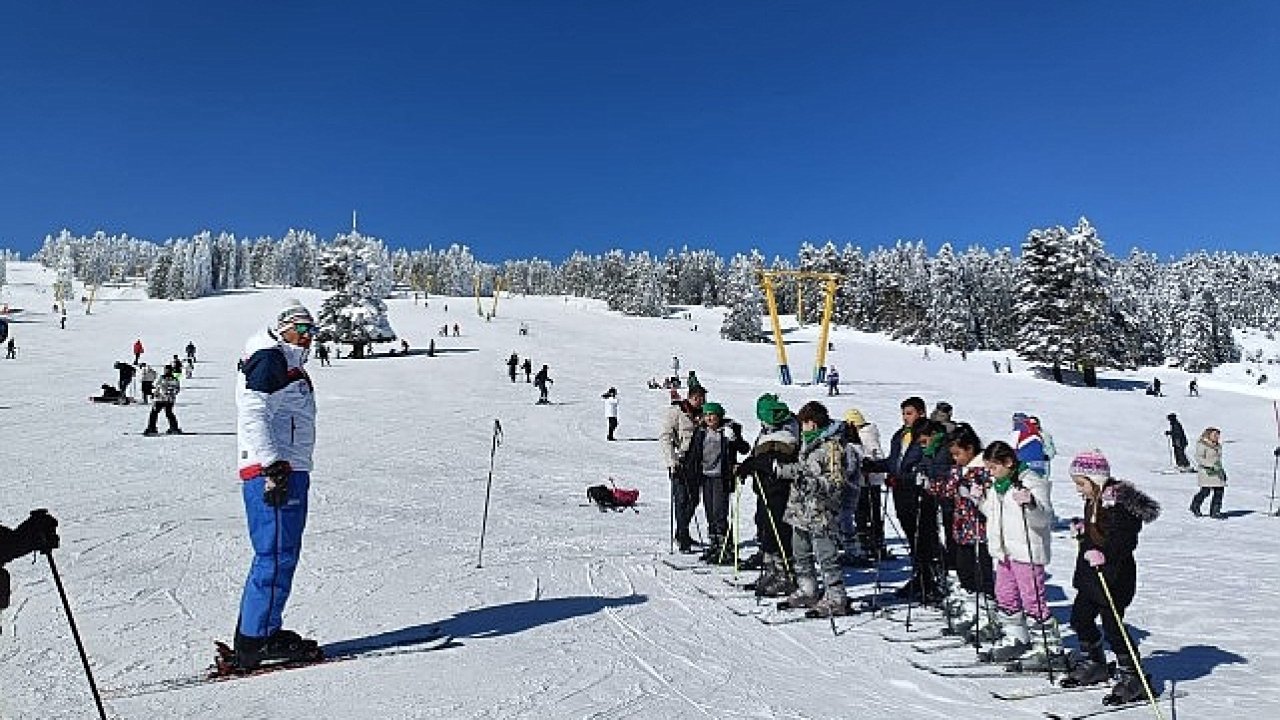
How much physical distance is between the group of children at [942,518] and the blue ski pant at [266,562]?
404cm

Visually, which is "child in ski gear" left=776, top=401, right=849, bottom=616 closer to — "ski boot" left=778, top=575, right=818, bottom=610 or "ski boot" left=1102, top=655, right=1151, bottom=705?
"ski boot" left=778, top=575, right=818, bottom=610

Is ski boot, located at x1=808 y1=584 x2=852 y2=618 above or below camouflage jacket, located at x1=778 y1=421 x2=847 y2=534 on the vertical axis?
below

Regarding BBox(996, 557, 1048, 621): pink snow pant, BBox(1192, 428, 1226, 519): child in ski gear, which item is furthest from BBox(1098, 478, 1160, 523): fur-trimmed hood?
BBox(1192, 428, 1226, 519): child in ski gear

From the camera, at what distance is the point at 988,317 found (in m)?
97.9

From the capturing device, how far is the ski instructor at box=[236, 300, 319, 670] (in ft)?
17.6

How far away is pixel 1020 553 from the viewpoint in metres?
6.28

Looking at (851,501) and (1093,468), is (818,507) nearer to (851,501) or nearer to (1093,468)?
(851,501)

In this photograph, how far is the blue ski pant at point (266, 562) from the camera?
541cm

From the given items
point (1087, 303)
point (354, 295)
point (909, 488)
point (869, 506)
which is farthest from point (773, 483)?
point (1087, 303)

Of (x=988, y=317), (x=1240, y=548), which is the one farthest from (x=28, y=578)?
(x=988, y=317)

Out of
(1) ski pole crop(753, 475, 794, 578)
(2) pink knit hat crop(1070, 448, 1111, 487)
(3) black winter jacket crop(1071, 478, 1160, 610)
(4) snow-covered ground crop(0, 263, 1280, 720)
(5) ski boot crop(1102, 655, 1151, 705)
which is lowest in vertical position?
(4) snow-covered ground crop(0, 263, 1280, 720)

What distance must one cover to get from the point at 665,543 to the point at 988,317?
95510 mm

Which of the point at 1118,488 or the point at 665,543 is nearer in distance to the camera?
the point at 1118,488

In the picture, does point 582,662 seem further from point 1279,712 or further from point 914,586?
point 1279,712
